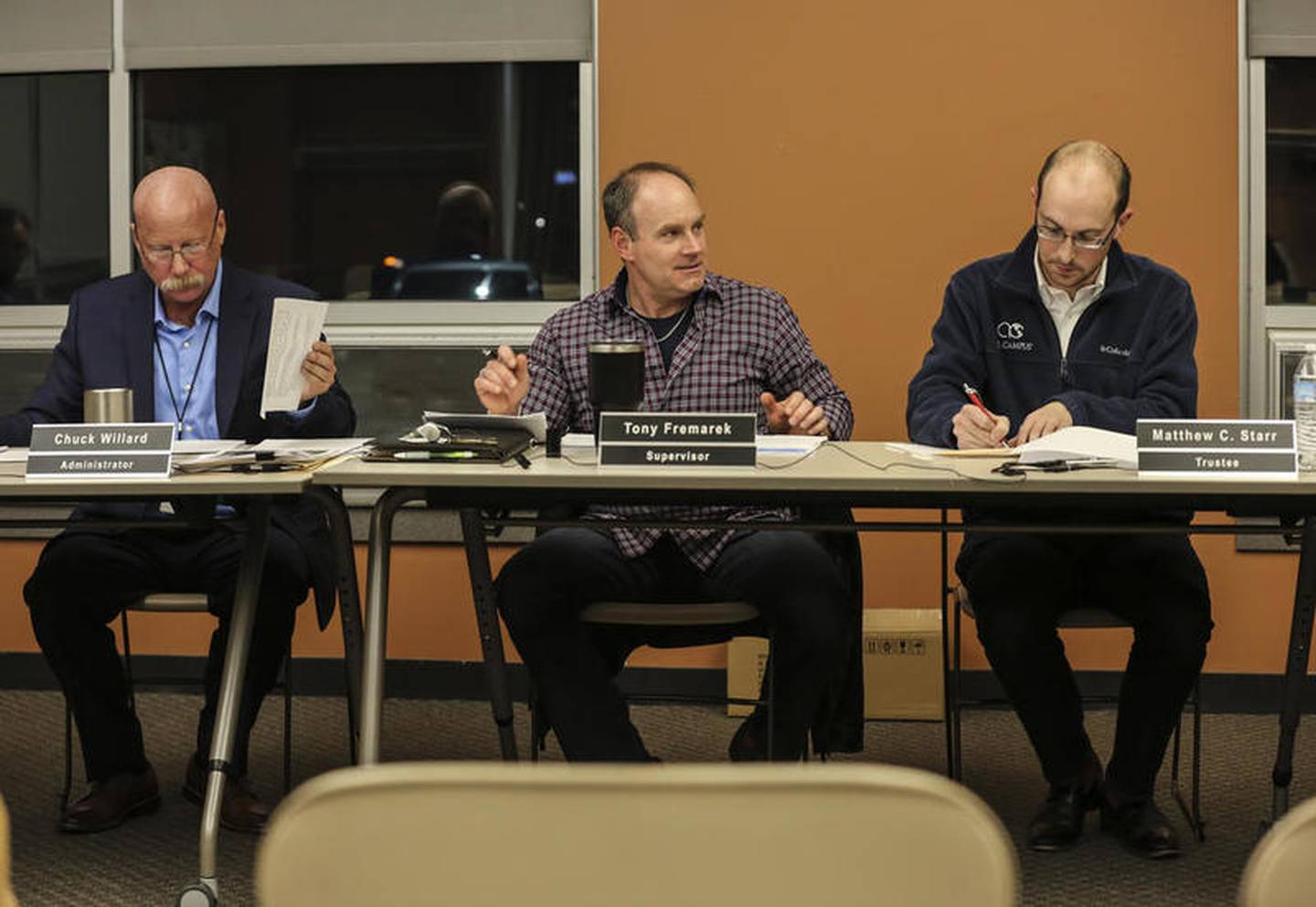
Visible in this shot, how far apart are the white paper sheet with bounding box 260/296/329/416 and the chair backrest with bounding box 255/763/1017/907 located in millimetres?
2113

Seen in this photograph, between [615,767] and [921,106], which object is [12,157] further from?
[615,767]

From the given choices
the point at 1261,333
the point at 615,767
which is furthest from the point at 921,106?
the point at 615,767

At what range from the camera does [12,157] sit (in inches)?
177

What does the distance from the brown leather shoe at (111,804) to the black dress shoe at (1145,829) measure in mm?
1928

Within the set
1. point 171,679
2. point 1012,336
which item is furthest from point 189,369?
point 1012,336

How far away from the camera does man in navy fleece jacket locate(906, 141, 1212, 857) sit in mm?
2918

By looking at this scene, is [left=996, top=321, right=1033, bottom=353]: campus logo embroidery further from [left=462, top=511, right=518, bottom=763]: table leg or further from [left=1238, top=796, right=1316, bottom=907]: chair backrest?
[left=1238, top=796, right=1316, bottom=907]: chair backrest

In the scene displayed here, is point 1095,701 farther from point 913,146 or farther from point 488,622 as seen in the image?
point 913,146

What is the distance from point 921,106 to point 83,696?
8.22ft

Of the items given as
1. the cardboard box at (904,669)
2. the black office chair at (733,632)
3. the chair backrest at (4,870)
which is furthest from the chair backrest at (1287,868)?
the cardboard box at (904,669)

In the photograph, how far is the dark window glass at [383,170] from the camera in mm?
4332

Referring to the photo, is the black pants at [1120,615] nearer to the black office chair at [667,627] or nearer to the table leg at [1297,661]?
the table leg at [1297,661]

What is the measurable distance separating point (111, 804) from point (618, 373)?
1425 mm

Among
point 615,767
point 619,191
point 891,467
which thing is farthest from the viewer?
point 619,191
